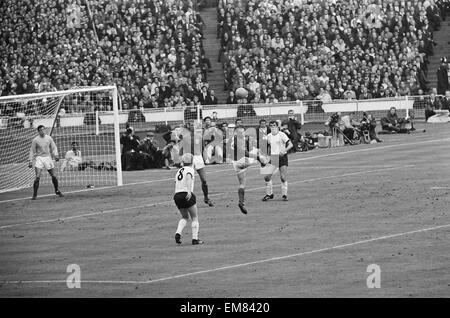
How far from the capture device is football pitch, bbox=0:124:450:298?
22.2 meters

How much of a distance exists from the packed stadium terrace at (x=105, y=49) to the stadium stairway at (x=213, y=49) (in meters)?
Answer: 1.25

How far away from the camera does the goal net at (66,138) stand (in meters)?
41.2

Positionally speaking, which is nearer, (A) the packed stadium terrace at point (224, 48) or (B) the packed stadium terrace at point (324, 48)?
(A) the packed stadium terrace at point (224, 48)

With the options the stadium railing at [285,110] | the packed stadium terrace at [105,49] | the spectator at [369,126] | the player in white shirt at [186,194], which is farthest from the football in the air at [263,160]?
the packed stadium terrace at [105,49]

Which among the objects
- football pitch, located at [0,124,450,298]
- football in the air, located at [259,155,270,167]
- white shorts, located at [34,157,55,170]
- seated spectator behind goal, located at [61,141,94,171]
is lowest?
football pitch, located at [0,124,450,298]

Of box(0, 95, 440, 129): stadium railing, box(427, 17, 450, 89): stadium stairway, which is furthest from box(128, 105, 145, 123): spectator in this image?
box(427, 17, 450, 89): stadium stairway

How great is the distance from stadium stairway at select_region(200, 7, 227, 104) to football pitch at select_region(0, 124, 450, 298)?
572 inches

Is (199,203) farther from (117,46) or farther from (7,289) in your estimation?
(117,46)

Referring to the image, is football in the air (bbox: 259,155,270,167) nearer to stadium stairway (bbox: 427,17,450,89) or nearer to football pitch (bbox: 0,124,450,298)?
football pitch (bbox: 0,124,450,298)

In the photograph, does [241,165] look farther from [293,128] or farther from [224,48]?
[224,48]

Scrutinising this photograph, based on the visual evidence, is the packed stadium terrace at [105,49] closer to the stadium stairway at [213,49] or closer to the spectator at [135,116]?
the spectator at [135,116]

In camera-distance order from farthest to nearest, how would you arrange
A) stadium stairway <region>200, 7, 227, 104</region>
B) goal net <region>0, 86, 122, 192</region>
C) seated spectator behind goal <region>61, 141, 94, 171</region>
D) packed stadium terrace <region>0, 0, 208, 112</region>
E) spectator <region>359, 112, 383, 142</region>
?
stadium stairway <region>200, 7, 227, 104</region> → packed stadium terrace <region>0, 0, 208, 112</region> → spectator <region>359, 112, 383, 142</region> → seated spectator behind goal <region>61, 141, 94, 171</region> → goal net <region>0, 86, 122, 192</region>

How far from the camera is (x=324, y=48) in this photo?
56.4m
